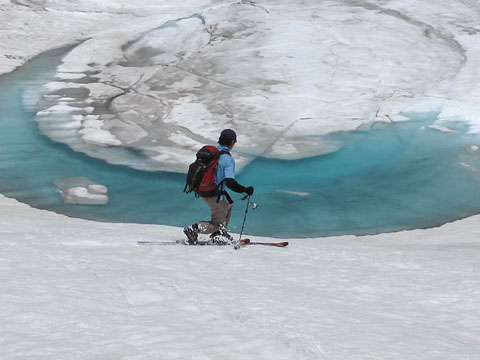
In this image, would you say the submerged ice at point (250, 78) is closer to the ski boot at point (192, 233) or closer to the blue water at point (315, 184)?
the blue water at point (315, 184)

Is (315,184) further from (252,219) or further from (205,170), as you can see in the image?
(205,170)

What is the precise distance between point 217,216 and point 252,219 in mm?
3252

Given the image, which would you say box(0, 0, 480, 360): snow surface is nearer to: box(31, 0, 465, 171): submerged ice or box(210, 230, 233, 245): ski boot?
box(31, 0, 465, 171): submerged ice

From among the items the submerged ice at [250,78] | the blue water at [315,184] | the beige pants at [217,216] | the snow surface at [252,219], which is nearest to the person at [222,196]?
the beige pants at [217,216]

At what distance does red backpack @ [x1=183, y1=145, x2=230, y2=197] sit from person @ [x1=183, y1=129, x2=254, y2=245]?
0.04 meters

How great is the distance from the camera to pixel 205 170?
519cm

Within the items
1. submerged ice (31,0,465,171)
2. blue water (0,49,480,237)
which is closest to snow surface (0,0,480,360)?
submerged ice (31,0,465,171)

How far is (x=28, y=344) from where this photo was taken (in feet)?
8.70

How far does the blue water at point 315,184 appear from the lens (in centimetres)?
884

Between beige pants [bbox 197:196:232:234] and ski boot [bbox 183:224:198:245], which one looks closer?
beige pants [bbox 197:196:232:234]

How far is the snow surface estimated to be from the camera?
10.0ft

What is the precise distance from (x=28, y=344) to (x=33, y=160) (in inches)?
338

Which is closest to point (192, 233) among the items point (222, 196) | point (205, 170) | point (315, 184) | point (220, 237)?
point (220, 237)

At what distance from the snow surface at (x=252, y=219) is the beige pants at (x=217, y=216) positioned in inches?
11.6
